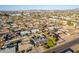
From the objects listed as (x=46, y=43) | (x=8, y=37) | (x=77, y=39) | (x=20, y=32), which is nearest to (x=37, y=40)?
(x=46, y=43)

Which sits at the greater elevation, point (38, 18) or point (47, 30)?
point (38, 18)

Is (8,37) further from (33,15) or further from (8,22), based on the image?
(33,15)

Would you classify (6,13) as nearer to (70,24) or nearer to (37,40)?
(37,40)

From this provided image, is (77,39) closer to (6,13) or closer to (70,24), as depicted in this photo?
(70,24)

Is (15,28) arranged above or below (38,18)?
below
